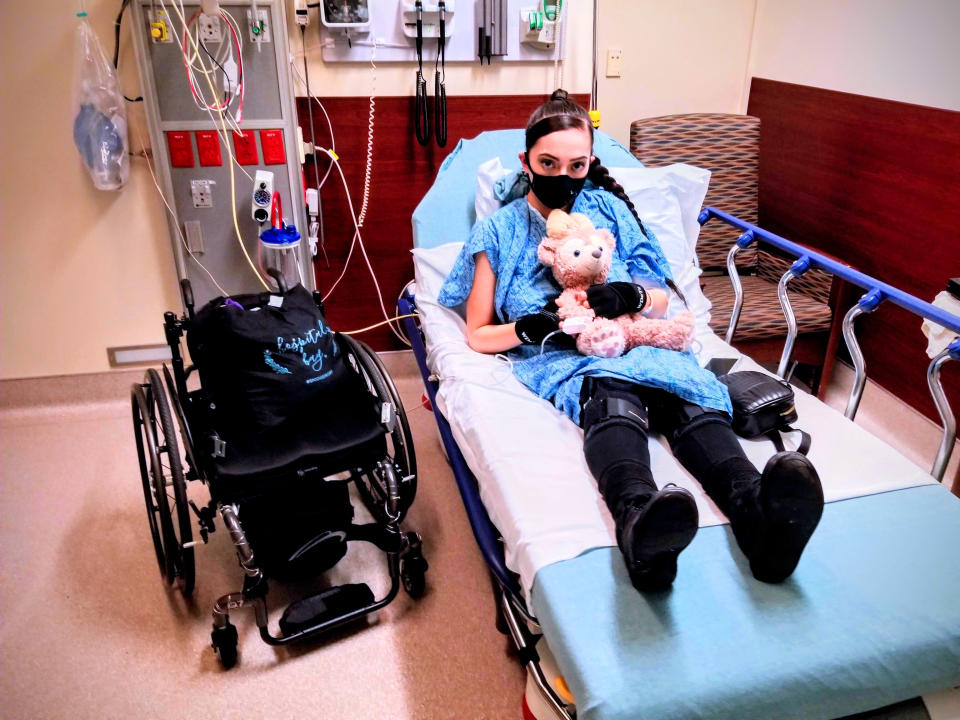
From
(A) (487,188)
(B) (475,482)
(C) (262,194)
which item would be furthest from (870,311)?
(C) (262,194)

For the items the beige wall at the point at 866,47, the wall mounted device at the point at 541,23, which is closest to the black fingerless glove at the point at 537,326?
the wall mounted device at the point at 541,23

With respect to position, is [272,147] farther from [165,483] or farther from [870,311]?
[870,311]

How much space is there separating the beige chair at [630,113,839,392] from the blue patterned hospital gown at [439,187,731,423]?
690 millimetres

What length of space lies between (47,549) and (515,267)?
5.07 ft

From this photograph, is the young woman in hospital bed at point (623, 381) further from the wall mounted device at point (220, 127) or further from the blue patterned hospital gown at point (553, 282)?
the wall mounted device at point (220, 127)

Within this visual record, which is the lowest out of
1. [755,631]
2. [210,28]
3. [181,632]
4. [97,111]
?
[181,632]

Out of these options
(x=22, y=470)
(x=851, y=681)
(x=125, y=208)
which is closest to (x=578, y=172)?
(x=851, y=681)

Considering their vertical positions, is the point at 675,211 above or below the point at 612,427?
above

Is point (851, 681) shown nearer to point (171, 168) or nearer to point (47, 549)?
point (47, 549)

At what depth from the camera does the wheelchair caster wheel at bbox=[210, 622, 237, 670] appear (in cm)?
157

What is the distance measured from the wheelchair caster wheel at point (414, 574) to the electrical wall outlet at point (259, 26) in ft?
5.62

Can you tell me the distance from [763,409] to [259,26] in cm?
192

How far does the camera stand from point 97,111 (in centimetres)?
223

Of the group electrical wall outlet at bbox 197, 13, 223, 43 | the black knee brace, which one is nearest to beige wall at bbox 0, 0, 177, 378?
electrical wall outlet at bbox 197, 13, 223, 43
